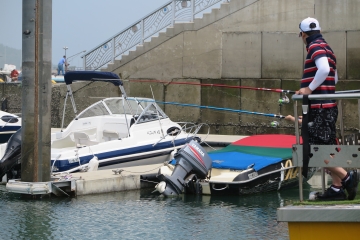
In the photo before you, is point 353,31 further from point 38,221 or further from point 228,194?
point 38,221

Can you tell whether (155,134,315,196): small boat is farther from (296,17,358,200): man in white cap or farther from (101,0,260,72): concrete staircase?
(101,0,260,72): concrete staircase

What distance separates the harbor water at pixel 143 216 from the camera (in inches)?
356

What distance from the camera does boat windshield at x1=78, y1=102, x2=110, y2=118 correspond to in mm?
15423

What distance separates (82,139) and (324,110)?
8.39 meters

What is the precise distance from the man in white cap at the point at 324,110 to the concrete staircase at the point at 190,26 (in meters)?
15.3

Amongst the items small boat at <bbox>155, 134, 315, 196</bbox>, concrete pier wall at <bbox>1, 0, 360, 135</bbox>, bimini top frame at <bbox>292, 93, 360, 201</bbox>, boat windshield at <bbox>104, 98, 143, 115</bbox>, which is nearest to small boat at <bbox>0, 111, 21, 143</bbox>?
boat windshield at <bbox>104, 98, 143, 115</bbox>

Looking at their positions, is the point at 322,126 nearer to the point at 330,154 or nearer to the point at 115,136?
the point at 330,154

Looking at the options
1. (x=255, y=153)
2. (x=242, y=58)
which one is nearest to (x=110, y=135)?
(x=255, y=153)

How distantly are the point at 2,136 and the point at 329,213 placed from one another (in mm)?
12697

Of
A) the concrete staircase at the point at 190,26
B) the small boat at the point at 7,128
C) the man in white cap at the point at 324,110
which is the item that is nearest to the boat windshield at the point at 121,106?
the small boat at the point at 7,128

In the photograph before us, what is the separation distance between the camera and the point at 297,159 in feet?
20.4

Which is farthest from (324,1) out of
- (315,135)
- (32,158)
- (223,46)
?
(315,135)

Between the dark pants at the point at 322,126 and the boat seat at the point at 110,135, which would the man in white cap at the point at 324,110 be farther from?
the boat seat at the point at 110,135

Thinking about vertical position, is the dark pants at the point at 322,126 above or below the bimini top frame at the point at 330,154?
above
